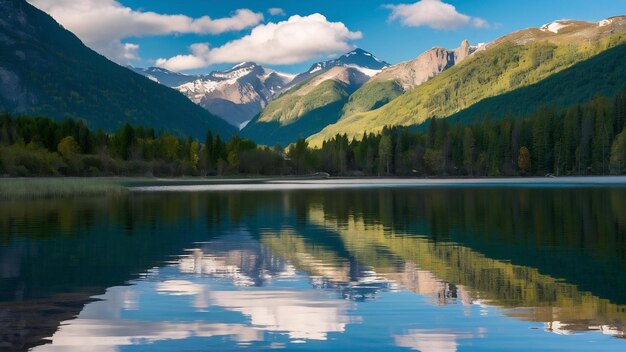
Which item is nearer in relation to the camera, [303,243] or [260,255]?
[260,255]

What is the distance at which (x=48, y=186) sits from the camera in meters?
118

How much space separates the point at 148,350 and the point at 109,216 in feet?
173

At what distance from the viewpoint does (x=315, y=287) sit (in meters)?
27.1

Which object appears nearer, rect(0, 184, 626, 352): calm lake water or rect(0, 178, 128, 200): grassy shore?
rect(0, 184, 626, 352): calm lake water

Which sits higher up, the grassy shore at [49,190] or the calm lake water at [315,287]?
the grassy shore at [49,190]

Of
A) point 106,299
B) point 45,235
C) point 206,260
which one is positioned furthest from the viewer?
point 45,235

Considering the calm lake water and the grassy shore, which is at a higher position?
the grassy shore

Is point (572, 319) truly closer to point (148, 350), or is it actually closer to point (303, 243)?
point (148, 350)

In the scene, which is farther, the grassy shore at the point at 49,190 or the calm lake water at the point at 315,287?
the grassy shore at the point at 49,190

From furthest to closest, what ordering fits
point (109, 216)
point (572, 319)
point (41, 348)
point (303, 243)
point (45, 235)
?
point (109, 216), point (45, 235), point (303, 243), point (572, 319), point (41, 348)

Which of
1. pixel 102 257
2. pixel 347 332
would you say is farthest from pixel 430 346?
pixel 102 257

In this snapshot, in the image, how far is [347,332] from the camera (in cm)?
1938

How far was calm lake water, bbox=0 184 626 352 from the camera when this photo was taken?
1883cm

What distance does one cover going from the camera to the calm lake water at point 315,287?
18828mm
